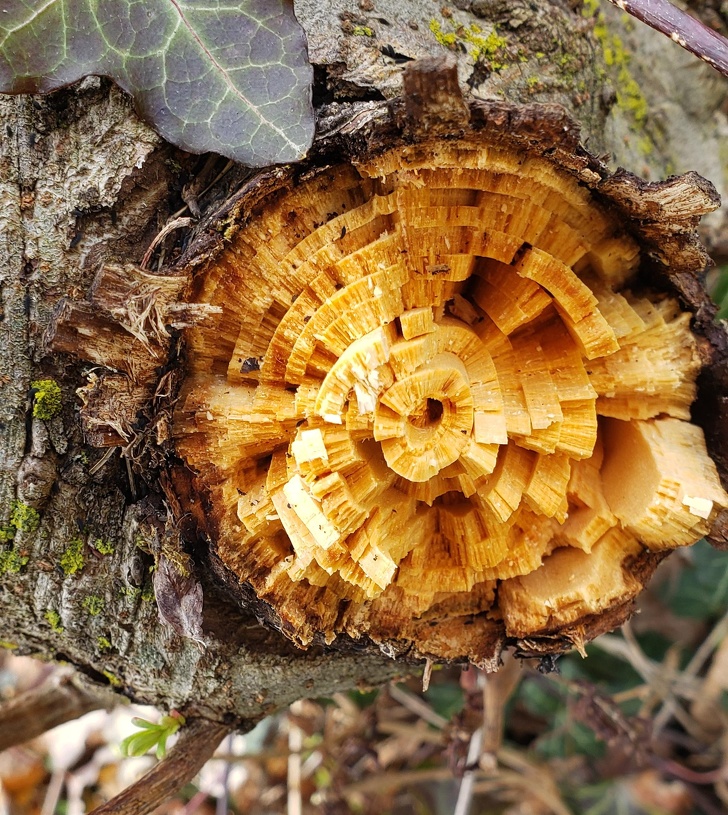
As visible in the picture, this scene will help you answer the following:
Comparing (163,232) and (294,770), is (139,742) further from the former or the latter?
(294,770)

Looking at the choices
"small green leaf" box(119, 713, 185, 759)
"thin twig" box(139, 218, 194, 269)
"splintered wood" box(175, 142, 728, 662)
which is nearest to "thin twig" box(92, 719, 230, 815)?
"small green leaf" box(119, 713, 185, 759)

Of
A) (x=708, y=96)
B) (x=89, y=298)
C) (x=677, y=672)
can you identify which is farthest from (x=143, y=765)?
(x=708, y=96)

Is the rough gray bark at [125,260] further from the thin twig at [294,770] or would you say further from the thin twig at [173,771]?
the thin twig at [294,770]

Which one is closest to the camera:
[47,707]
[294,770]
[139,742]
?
[139,742]

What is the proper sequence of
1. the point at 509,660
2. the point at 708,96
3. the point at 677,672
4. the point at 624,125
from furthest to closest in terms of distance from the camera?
the point at 677,672 → the point at 509,660 → the point at 708,96 → the point at 624,125

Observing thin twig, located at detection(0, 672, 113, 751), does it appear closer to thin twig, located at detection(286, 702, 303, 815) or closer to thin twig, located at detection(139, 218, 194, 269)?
thin twig, located at detection(286, 702, 303, 815)

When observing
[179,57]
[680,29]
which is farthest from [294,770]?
[680,29]

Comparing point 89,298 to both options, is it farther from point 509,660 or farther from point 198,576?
point 509,660

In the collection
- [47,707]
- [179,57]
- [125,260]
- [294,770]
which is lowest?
[294,770]
